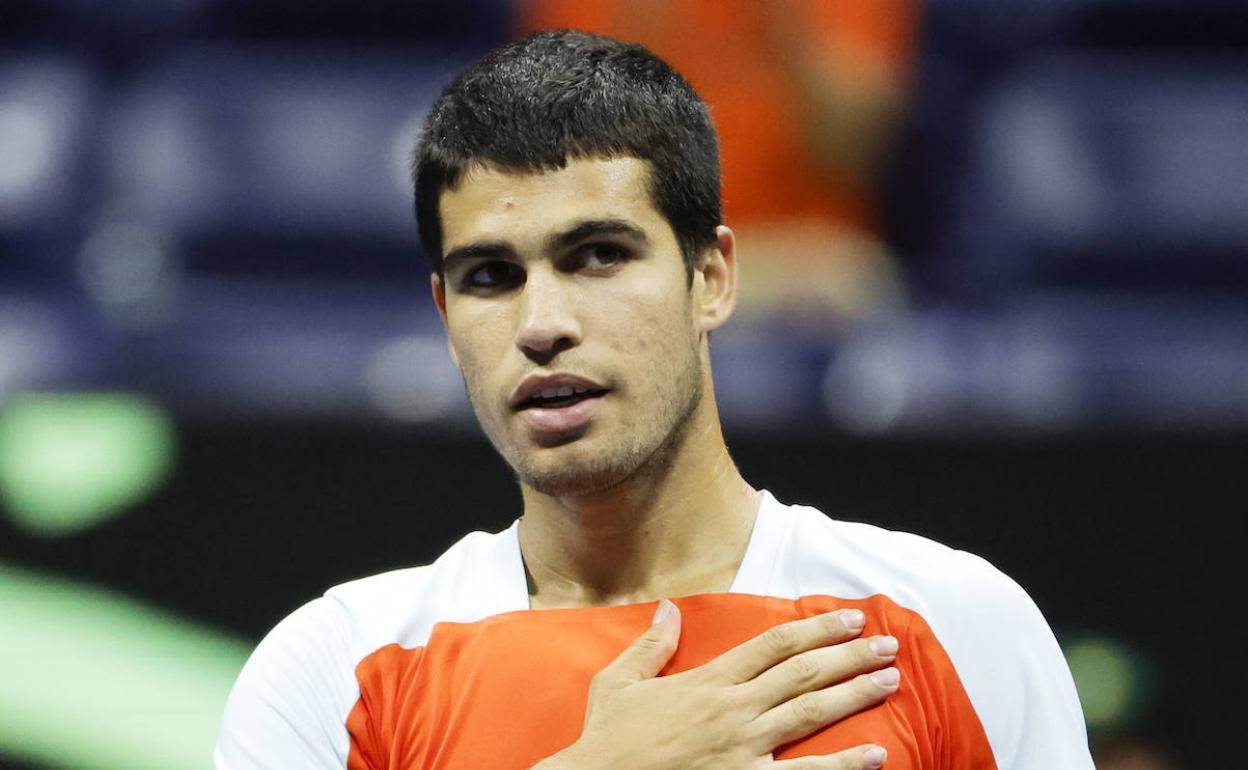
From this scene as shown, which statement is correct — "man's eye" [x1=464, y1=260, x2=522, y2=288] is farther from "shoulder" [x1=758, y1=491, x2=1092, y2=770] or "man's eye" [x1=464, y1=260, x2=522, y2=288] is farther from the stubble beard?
"shoulder" [x1=758, y1=491, x2=1092, y2=770]

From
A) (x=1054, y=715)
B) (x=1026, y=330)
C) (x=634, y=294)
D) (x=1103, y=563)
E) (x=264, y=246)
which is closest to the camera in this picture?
(x=1054, y=715)

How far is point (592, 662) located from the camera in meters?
1.90

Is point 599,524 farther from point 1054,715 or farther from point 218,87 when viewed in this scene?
point 218,87

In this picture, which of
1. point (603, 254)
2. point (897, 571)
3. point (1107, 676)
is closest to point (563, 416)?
point (603, 254)

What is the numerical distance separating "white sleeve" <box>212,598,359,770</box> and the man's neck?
0.26 metres

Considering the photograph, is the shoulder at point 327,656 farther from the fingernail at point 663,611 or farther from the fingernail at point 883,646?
the fingernail at point 883,646

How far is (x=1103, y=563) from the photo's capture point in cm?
296

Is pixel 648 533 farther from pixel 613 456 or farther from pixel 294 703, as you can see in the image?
pixel 294 703

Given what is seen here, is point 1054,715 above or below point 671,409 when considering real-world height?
below

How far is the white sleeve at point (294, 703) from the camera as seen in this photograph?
1.86 m

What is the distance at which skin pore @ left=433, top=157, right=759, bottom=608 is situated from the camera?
1.90 metres

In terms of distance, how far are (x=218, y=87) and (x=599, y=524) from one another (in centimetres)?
276

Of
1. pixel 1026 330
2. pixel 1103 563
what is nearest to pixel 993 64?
pixel 1026 330

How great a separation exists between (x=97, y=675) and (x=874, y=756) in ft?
5.86
